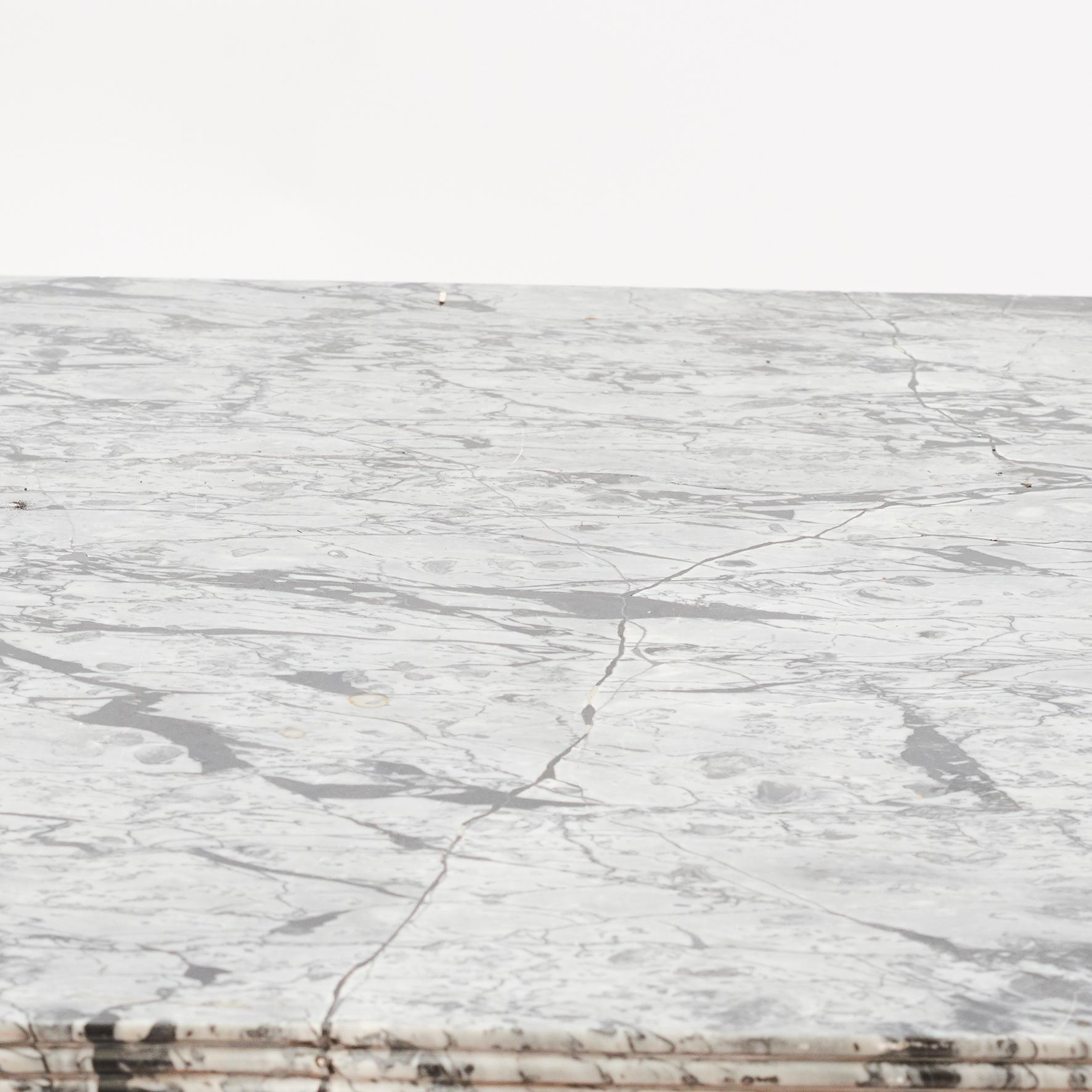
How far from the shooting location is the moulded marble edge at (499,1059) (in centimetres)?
83

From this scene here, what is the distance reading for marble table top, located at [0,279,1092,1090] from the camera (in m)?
0.85

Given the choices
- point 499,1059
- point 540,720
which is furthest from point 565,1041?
point 540,720

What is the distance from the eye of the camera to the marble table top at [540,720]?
0.85 m

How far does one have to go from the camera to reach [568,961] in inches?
35.3

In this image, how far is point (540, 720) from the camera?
1.22m

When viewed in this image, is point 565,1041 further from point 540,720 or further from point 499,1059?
point 540,720

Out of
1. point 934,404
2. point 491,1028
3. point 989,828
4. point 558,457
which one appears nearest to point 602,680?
point 989,828

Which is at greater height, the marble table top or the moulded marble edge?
the marble table top

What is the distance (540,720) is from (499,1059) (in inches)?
16.3

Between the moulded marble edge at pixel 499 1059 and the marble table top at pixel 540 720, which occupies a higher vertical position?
the marble table top at pixel 540 720

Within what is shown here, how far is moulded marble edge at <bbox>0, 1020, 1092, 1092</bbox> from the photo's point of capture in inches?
32.7

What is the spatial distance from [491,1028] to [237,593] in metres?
0.71

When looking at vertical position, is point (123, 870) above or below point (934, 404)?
below

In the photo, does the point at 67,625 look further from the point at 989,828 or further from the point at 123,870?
the point at 989,828
